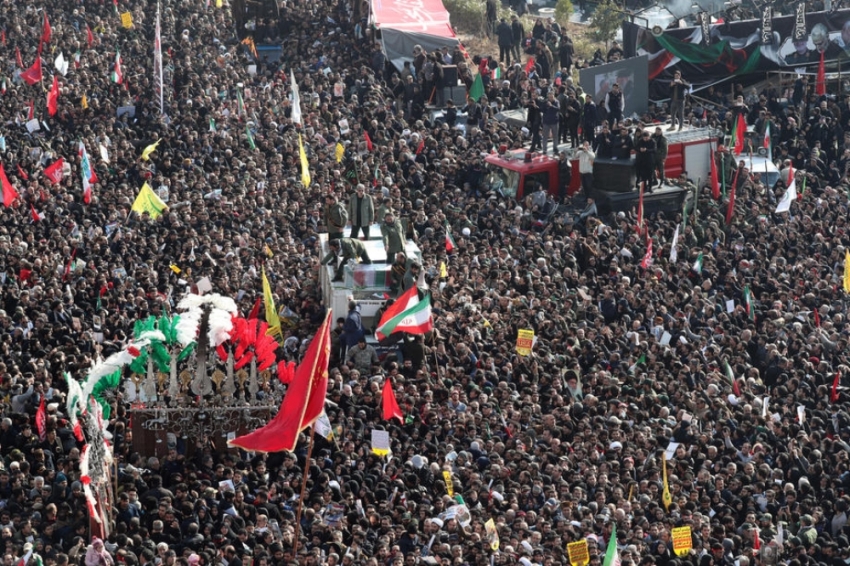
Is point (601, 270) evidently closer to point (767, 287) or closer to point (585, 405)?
point (767, 287)

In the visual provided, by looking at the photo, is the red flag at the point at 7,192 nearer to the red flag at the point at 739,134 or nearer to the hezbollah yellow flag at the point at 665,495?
the hezbollah yellow flag at the point at 665,495

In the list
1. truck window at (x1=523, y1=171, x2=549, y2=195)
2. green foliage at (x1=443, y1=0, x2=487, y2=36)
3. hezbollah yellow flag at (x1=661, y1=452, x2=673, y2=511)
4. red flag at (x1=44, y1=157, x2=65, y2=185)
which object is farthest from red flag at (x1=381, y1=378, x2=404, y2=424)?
green foliage at (x1=443, y1=0, x2=487, y2=36)

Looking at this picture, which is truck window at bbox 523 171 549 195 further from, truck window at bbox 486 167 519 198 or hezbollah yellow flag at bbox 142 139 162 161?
hezbollah yellow flag at bbox 142 139 162 161

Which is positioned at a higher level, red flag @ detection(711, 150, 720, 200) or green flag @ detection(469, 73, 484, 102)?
green flag @ detection(469, 73, 484, 102)

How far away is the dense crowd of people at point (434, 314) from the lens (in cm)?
2564

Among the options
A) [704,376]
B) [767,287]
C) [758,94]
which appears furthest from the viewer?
[758,94]

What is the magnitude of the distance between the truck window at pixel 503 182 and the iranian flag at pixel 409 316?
39.0ft

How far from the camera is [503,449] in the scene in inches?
1114

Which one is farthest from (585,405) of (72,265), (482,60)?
(482,60)

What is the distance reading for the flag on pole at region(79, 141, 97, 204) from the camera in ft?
127

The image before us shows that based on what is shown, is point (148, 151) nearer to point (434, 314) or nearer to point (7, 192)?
point (7, 192)

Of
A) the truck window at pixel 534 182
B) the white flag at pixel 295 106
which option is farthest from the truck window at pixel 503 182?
the white flag at pixel 295 106

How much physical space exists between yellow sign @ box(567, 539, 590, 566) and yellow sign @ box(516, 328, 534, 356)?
24.8 ft

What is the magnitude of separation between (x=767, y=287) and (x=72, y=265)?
43.9 ft
